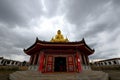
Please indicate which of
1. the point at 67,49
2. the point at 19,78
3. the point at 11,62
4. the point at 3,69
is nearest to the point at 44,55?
the point at 67,49

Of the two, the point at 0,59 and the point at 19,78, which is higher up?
the point at 0,59

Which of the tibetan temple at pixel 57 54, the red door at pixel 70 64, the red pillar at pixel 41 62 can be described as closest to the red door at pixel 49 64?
the tibetan temple at pixel 57 54

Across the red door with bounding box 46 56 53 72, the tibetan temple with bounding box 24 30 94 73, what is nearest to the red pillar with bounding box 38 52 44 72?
the tibetan temple with bounding box 24 30 94 73

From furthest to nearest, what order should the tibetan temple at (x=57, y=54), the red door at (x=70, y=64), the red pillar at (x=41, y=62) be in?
the red door at (x=70, y=64) → the tibetan temple at (x=57, y=54) → the red pillar at (x=41, y=62)

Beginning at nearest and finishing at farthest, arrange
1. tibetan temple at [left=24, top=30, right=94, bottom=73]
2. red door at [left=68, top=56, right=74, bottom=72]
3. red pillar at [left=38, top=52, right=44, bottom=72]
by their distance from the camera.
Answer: red pillar at [left=38, top=52, right=44, bottom=72]
tibetan temple at [left=24, top=30, right=94, bottom=73]
red door at [left=68, top=56, right=74, bottom=72]

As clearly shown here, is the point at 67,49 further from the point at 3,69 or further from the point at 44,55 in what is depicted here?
the point at 3,69

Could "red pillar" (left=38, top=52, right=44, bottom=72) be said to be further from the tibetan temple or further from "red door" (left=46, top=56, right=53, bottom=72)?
"red door" (left=46, top=56, right=53, bottom=72)

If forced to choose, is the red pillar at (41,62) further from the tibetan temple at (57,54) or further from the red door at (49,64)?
the red door at (49,64)

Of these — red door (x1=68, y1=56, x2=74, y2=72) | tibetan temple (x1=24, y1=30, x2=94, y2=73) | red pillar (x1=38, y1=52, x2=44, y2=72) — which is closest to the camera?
red pillar (x1=38, y1=52, x2=44, y2=72)

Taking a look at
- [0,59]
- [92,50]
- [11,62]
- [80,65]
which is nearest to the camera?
[80,65]

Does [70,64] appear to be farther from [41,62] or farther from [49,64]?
[41,62]

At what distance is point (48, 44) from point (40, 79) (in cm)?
496

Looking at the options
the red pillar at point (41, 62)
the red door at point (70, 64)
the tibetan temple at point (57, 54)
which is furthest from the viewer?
the red door at point (70, 64)

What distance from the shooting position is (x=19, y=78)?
395 inches
